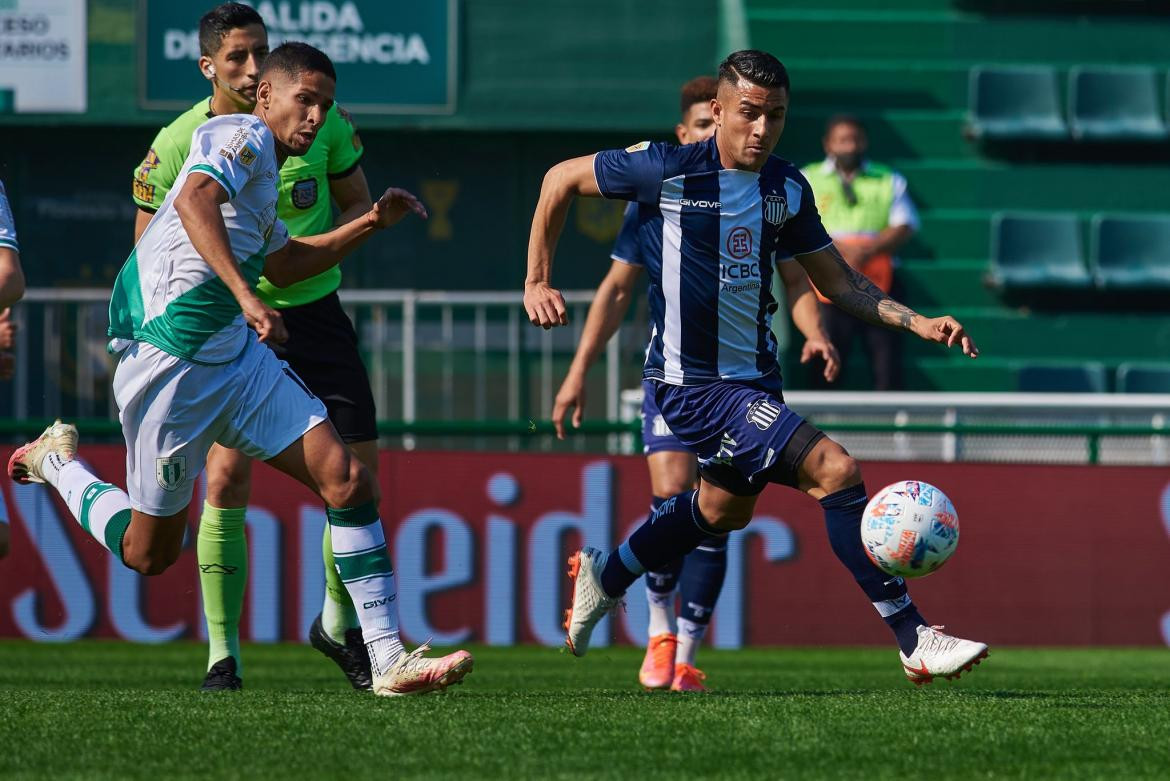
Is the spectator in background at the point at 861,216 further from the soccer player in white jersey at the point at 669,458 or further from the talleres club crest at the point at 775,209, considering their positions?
the talleres club crest at the point at 775,209

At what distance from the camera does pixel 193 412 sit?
5.66 metres

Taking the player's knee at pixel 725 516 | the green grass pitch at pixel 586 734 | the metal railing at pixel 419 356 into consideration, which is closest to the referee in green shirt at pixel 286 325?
the green grass pitch at pixel 586 734

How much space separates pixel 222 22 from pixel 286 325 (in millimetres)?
1170

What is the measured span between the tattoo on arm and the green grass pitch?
1306mm

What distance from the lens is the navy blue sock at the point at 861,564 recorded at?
18.9 feet

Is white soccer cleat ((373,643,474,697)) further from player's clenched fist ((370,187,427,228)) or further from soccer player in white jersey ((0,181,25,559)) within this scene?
soccer player in white jersey ((0,181,25,559))

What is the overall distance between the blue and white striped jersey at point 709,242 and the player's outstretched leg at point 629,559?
1.70ft

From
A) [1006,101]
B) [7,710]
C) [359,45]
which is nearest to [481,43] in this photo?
[359,45]

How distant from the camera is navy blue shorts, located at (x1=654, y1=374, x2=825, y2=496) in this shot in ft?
19.1

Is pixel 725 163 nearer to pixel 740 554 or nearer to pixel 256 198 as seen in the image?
pixel 256 198

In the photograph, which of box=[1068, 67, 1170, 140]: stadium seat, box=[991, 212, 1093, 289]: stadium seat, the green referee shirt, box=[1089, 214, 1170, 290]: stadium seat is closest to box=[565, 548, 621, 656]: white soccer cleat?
the green referee shirt

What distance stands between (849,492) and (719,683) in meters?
2.52

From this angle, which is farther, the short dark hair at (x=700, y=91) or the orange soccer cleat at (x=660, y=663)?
the short dark hair at (x=700, y=91)

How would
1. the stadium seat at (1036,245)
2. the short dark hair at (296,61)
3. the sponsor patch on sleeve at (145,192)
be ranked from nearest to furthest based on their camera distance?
1. the short dark hair at (296,61)
2. the sponsor patch on sleeve at (145,192)
3. the stadium seat at (1036,245)
